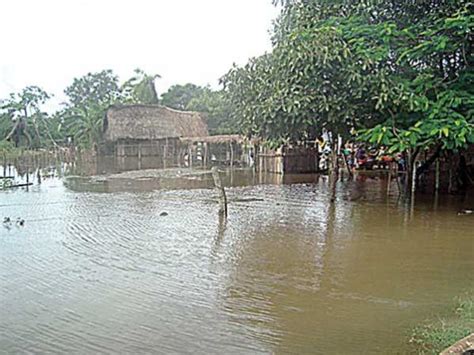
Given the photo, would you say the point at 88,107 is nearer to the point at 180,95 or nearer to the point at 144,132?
the point at 144,132

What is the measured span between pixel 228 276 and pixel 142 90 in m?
40.8

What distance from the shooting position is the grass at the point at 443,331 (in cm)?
470

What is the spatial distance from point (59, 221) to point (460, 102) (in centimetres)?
846

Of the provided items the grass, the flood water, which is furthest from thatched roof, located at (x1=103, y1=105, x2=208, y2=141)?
the grass

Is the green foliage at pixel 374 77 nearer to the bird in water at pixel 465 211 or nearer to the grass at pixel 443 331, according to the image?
the bird in water at pixel 465 211

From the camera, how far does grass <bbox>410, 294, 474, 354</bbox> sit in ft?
15.4

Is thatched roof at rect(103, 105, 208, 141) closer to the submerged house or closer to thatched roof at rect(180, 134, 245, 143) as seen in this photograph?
the submerged house

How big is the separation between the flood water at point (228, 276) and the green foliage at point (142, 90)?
33.3m

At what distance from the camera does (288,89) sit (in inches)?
448

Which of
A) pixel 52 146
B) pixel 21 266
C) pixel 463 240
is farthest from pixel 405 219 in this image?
pixel 52 146

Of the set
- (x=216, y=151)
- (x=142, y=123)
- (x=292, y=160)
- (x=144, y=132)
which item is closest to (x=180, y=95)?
(x=142, y=123)

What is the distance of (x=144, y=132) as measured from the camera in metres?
39.3

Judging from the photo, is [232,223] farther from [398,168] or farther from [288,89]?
[398,168]

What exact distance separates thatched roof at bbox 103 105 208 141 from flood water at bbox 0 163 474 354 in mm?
25300
